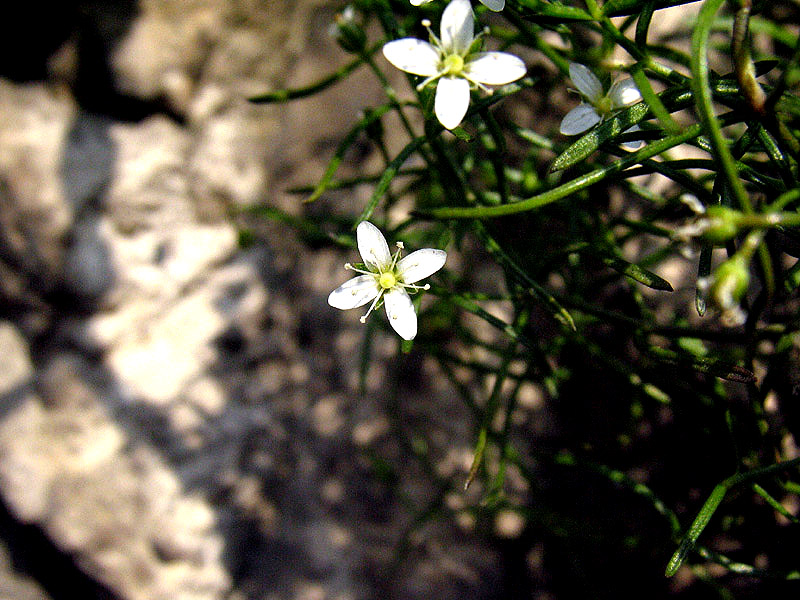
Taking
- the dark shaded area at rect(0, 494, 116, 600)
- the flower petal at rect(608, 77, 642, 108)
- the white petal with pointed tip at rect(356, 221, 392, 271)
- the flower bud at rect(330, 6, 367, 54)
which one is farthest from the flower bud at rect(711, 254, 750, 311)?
the dark shaded area at rect(0, 494, 116, 600)

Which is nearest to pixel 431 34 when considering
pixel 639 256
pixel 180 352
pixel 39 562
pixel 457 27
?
pixel 457 27

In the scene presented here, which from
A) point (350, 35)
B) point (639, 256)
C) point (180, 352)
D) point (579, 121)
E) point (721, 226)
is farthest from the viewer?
point (180, 352)

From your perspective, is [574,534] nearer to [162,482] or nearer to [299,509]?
[299,509]

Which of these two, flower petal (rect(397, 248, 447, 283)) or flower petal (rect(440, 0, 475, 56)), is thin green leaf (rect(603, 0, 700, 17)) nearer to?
flower petal (rect(440, 0, 475, 56))

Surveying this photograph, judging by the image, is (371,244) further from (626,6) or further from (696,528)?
(696,528)

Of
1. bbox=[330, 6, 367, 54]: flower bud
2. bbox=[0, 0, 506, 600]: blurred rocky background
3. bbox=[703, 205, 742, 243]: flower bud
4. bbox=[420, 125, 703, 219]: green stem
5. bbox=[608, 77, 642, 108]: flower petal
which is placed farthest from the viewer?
bbox=[0, 0, 506, 600]: blurred rocky background
